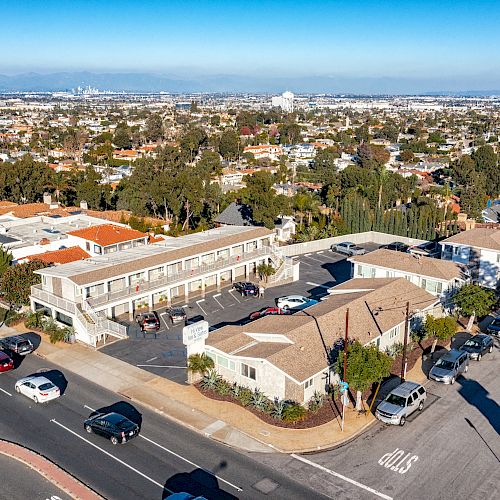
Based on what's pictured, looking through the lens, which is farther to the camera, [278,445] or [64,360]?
[64,360]

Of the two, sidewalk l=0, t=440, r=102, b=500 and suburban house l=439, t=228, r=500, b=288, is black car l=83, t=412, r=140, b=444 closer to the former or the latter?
sidewalk l=0, t=440, r=102, b=500

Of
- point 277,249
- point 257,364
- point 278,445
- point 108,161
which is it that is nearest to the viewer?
point 278,445

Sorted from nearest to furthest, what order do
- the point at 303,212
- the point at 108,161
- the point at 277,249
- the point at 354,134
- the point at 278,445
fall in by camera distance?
the point at 278,445, the point at 277,249, the point at 303,212, the point at 108,161, the point at 354,134

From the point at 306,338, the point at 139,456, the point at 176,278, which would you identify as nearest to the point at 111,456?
the point at 139,456

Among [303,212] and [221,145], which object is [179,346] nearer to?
[303,212]

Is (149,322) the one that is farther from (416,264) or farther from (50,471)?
(416,264)

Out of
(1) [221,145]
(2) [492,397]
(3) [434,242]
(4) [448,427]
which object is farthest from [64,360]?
(1) [221,145]
